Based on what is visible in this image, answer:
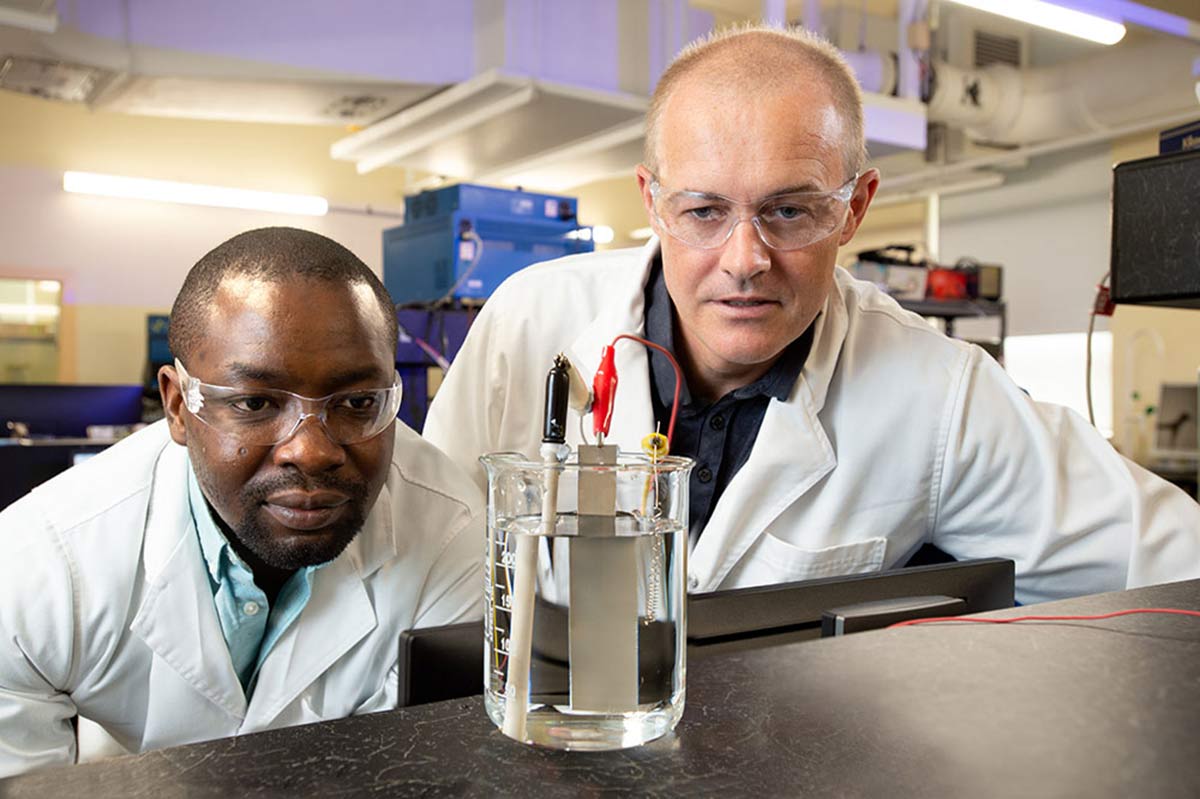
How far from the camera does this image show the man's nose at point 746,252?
1.08m

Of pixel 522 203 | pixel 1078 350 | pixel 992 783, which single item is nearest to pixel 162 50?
pixel 522 203

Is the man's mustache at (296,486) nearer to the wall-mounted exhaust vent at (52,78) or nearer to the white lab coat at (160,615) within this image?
the white lab coat at (160,615)

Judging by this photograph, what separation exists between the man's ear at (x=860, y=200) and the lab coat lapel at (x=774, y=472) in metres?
0.13

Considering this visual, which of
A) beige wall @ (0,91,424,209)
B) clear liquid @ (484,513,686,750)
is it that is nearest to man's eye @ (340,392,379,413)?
clear liquid @ (484,513,686,750)

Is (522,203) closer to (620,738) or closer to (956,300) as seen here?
(956,300)

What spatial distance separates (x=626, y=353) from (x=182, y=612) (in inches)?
24.0

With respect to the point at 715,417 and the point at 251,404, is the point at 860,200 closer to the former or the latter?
the point at 715,417

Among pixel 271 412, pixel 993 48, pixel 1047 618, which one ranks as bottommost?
pixel 1047 618

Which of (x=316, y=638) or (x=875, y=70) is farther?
(x=875, y=70)

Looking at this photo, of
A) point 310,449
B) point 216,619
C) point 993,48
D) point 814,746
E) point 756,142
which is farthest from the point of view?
point 993,48

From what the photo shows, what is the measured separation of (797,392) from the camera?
1259 millimetres

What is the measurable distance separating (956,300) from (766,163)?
4.69m

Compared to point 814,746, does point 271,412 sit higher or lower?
higher

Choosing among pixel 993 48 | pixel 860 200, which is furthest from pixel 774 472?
pixel 993 48
